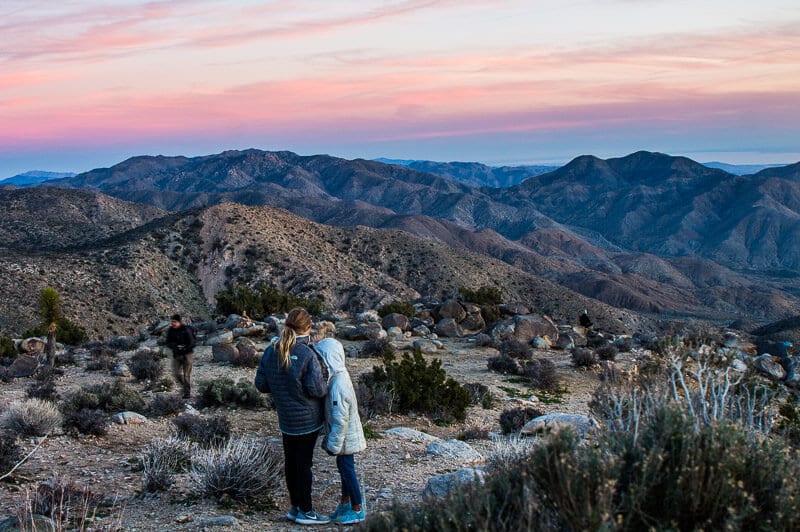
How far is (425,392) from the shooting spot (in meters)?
11.1

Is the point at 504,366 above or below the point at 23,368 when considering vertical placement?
below

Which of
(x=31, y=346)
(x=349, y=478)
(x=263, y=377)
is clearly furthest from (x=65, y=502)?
(x=31, y=346)

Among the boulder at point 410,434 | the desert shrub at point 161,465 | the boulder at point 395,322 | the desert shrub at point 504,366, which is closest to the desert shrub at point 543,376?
the desert shrub at point 504,366

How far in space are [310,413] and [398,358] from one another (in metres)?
10.7

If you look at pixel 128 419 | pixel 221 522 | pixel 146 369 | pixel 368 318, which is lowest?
pixel 368 318

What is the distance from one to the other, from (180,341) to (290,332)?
6.26 m

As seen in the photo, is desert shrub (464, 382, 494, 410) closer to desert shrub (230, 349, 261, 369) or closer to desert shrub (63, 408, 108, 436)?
desert shrub (230, 349, 261, 369)

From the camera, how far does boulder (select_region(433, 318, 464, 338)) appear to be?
20294mm

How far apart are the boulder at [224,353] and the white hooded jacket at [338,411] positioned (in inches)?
381

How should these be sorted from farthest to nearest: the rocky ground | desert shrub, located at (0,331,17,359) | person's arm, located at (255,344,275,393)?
desert shrub, located at (0,331,17,359), the rocky ground, person's arm, located at (255,344,275,393)

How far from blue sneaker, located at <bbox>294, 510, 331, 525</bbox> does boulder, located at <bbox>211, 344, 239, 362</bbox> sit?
944cm

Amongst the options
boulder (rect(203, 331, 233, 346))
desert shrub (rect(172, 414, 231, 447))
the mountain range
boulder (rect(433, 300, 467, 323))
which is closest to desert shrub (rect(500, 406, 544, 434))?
desert shrub (rect(172, 414, 231, 447))

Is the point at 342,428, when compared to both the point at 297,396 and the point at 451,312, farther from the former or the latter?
the point at 451,312

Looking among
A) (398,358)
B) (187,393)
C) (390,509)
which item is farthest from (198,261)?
(390,509)
